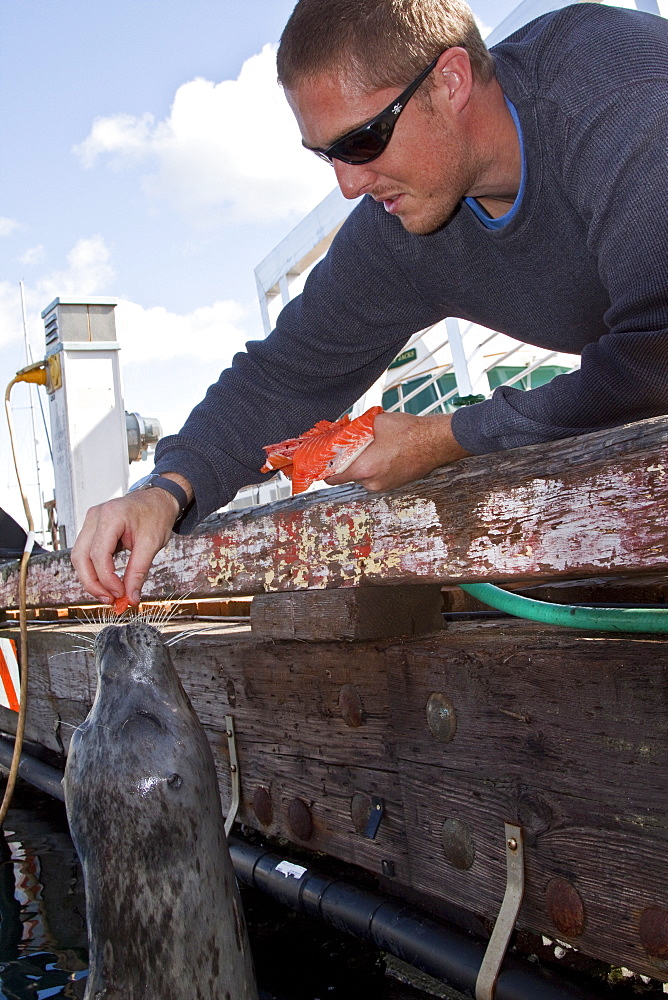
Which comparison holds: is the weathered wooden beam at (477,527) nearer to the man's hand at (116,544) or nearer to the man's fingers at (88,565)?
the man's hand at (116,544)

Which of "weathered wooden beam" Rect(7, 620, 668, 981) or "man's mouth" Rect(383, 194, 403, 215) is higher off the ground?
"man's mouth" Rect(383, 194, 403, 215)

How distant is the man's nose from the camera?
220 cm

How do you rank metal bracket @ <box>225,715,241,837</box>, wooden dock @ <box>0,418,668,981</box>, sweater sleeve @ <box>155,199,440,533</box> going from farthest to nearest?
metal bracket @ <box>225,715,241,837</box>, sweater sleeve @ <box>155,199,440,533</box>, wooden dock @ <box>0,418,668,981</box>

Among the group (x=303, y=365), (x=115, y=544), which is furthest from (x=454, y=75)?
(x=115, y=544)

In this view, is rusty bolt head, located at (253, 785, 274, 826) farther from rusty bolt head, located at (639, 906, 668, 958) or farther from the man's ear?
the man's ear

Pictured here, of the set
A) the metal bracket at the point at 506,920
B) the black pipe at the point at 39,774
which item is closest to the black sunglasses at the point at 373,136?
the metal bracket at the point at 506,920

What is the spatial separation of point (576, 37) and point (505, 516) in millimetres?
1220

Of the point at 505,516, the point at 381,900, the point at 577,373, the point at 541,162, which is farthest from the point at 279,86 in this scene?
the point at 381,900

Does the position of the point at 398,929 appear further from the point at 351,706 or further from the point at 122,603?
the point at 122,603

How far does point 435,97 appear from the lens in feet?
6.84

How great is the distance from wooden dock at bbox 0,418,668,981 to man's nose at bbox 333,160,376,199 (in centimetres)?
85

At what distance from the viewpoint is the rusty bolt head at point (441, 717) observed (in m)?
2.08

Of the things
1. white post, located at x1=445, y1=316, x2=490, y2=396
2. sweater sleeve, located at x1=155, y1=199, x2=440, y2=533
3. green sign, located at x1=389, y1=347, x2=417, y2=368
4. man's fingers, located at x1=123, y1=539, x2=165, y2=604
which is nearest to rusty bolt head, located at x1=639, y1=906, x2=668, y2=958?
man's fingers, located at x1=123, y1=539, x2=165, y2=604

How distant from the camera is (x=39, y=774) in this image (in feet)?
14.1
